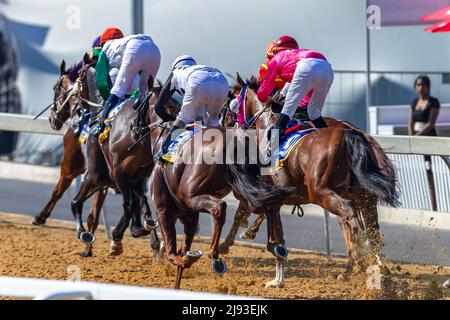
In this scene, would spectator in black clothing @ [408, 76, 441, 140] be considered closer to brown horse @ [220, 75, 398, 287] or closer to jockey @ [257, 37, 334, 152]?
jockey @ [257, 37, 334, 152]

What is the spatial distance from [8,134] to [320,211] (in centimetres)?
776

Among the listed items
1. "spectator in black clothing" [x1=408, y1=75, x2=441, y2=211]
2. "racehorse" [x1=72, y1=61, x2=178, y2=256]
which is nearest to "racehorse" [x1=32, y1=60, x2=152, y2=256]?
"racehorse" [x1=72, y1=61, x2=178, y2=256]

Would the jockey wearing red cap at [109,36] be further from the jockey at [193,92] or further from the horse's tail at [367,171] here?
the horse's tail at [367,171]

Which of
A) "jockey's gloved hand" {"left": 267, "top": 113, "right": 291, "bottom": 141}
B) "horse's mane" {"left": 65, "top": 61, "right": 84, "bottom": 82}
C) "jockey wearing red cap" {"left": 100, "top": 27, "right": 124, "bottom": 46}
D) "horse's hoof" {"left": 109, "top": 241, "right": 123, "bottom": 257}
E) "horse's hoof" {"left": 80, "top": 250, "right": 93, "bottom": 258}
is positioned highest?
"jockey wearing red cap" {"left": 100, "top": 27, "right": 124, "bottom": 46}

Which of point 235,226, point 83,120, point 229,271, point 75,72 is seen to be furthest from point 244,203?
point 75,72

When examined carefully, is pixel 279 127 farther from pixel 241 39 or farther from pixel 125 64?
pixel 241 39

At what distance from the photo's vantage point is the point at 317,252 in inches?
454

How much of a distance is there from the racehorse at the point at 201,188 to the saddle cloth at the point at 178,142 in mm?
46

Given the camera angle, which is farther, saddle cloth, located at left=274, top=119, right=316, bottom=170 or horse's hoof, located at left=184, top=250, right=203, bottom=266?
saddle cloth, located at left=274, top=119, right=316, bottom=170

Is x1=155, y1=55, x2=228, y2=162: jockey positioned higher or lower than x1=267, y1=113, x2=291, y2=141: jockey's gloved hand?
higher

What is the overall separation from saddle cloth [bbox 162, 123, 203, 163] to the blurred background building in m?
6.57

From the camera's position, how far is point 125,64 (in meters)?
10.8

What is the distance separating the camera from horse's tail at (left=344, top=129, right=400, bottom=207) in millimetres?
8844
